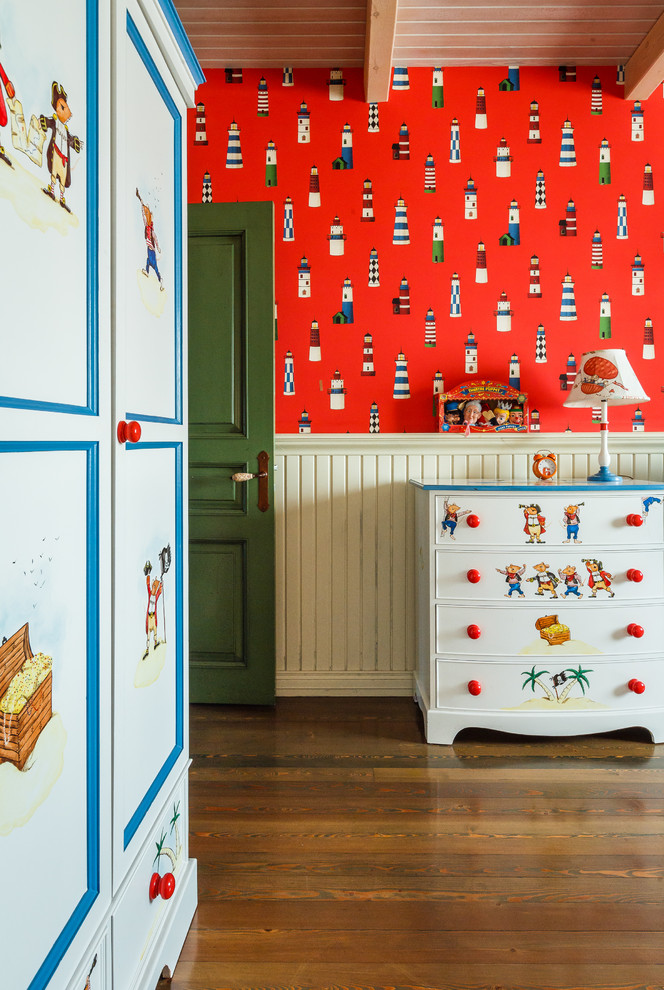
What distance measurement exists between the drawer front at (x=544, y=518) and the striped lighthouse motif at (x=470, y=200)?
1368 millimetres

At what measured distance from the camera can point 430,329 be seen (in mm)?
3041

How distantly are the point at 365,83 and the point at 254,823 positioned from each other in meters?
2.89

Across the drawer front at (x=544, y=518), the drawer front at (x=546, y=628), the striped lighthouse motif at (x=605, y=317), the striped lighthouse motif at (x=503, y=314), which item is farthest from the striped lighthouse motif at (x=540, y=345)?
the drawer front at (x=546, y=628)

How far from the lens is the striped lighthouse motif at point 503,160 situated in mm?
3012

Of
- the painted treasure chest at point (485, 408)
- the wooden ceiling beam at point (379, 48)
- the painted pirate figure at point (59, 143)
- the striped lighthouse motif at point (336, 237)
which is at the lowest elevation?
the painted treasure chest at point (485, 408)

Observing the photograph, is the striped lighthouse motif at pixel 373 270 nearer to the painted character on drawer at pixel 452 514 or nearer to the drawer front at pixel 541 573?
the painted character on drawer at pixel 452 514

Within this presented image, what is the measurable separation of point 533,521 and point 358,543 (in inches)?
33.4

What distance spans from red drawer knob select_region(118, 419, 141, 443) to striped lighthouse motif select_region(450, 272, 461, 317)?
220 cm

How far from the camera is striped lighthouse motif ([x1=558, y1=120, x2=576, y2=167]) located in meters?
3.00

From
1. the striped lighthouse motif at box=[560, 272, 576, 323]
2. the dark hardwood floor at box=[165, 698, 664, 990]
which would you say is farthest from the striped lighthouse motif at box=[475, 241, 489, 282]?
the dark hardwood floor at box=[165, 698, 664, 990]

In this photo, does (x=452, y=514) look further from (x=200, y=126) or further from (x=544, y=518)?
(x=200, y=126)

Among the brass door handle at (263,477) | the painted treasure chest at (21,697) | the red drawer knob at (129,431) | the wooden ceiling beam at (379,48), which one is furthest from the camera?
the brass door handle at (263,477)

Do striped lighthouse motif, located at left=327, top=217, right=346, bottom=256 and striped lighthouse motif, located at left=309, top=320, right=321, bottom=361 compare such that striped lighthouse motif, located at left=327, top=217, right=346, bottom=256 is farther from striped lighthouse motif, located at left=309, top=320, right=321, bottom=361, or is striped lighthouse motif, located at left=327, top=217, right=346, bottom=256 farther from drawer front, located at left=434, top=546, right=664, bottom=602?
drawer front, located at left=434, top=546, right=664, bottom=602

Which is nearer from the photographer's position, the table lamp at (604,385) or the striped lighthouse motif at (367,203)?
the table lamp at (604,385)
